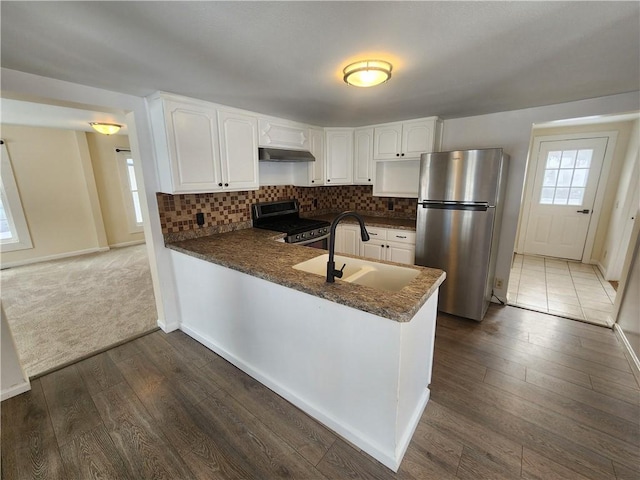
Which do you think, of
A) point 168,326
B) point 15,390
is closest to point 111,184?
point 168,326

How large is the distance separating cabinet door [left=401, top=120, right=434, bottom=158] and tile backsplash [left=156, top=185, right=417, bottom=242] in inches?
28.6

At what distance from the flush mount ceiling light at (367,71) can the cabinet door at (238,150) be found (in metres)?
1.33

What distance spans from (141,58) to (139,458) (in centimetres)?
228

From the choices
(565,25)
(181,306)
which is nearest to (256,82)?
(565,25)

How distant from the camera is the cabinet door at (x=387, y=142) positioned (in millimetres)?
A: 3342

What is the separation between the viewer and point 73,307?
3268mm

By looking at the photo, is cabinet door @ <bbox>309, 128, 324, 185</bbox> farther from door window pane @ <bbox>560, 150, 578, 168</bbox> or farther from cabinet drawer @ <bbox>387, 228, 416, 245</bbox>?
door window pane @ <bbox>560, 150, 578, 168</bbox>

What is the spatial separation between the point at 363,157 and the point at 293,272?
2534mm

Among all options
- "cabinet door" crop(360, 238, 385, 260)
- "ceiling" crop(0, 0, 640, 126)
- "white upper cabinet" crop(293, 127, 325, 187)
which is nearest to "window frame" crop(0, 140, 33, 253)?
"ceiling" crop(0, 0, 640, 126)

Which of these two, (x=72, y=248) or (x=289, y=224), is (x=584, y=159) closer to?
(x=289, y=224)

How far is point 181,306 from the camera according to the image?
2.71 metres

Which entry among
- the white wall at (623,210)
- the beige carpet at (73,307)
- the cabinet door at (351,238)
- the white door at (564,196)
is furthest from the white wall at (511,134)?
the beige carpet at (73,307)

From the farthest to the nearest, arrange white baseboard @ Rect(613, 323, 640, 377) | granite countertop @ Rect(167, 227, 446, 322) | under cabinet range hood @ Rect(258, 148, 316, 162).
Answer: under cabinet range hood @ Rect(258, 148, 316, 162)
white baseboard @ Rect(613, 323, 640, 377)
granite countertop @ Rect(167, 227, 446, 322)

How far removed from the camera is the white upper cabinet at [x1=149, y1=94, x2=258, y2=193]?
223 cm
